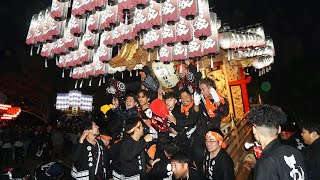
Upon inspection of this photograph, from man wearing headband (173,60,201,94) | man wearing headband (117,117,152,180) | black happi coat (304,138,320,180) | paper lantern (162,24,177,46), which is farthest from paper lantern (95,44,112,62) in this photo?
black happi coat (304,138,320,180)

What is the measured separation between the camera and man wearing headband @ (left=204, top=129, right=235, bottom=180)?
18.1ft

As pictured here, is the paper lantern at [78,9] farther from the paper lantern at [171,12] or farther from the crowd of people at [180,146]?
the crowd of people at [180,146]

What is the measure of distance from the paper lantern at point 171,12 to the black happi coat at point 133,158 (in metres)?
3.40

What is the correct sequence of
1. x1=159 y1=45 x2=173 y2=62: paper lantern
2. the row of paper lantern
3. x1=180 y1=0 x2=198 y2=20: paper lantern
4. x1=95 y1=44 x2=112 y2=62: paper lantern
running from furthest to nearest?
x1=95 y1=44 x2=112 y2=62: paper lantern
x1=159 y1=45 x2=173 y2=62: paper lantern
the row of paper lantern
x1=180 y1=0 x2=198 y2=20: paper lantern

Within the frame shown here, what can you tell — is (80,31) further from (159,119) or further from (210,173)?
(210,173)

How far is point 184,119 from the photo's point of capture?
24.5 ft

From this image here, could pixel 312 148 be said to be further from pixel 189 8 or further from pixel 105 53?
pixel 105 53

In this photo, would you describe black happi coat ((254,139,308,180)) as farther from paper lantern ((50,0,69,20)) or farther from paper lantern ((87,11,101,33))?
paper lantern ((50,0,69,20))

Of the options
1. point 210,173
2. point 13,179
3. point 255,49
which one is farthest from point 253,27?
point 13,179

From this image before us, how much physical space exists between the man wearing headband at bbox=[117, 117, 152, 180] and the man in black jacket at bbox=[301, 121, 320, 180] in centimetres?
332

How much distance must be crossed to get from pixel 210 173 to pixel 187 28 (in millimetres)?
4470

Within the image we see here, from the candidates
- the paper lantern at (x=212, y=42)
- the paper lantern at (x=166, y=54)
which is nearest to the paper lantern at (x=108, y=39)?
the paper lantern at (x=166, y=54)

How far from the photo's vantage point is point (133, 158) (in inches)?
250

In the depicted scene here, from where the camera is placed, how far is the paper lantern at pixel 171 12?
312 inches
